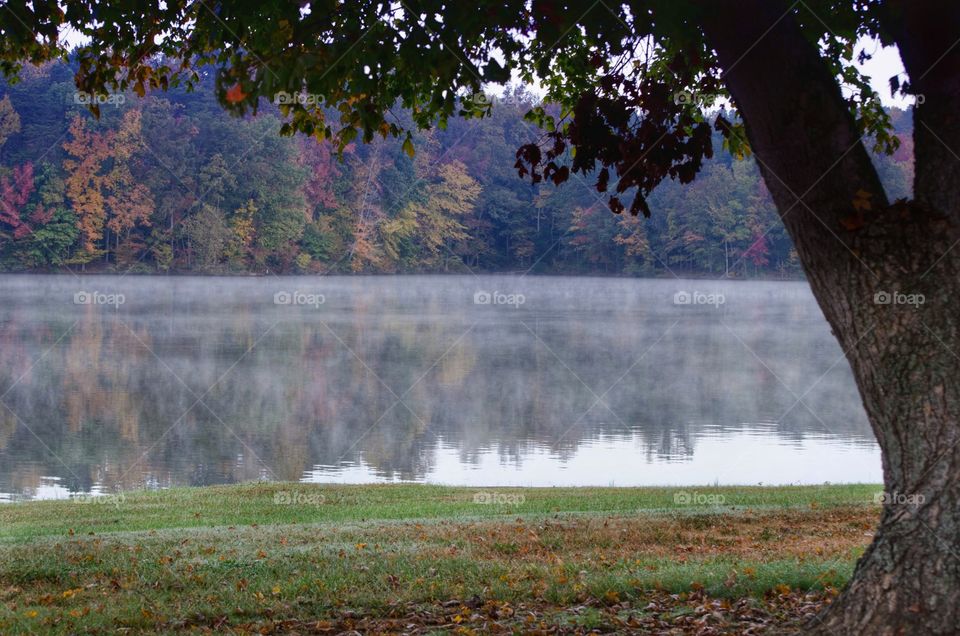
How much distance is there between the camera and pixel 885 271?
5.47 metres

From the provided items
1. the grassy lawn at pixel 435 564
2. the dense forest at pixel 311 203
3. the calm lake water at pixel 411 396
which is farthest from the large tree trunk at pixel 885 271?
the dense forest at pixel 311 203

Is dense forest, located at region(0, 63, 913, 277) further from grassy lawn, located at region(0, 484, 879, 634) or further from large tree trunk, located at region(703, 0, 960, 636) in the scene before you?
large tree trunk, located at region(703, 0, 960, 636)

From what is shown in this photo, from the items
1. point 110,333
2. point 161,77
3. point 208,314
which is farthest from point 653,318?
point 161,77

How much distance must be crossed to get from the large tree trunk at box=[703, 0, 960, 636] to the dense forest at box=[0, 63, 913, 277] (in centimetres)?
5990

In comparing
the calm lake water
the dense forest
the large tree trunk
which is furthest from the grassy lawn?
the dense forest

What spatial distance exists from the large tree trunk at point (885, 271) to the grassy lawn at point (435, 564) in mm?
1340

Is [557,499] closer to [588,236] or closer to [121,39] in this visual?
[121,39]

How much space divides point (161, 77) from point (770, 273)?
8429 centimetres

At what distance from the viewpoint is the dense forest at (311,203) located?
67188mm

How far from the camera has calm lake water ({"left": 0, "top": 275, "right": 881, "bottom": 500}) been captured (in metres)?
20.5

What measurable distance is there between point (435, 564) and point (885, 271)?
4542 mm

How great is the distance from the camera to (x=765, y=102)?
573cm

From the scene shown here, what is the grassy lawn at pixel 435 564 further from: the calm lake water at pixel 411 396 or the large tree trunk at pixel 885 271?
the calm lake water at pixel 411 396

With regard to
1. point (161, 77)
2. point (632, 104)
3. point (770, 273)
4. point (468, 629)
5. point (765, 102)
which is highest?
point (770, 273)
